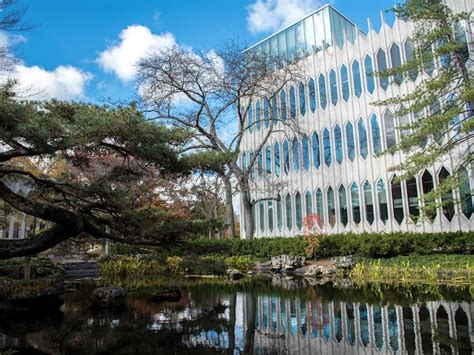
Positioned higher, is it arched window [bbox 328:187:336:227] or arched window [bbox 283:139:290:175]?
arched window [bbox 283:139:290:175]

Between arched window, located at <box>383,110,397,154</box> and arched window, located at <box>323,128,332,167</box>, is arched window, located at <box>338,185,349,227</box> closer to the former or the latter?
arched window, located at <box>323,128,332,167</box>

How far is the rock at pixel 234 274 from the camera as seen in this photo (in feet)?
48.0

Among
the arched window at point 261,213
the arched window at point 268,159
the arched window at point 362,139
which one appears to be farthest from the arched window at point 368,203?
the arched window at point 261,213

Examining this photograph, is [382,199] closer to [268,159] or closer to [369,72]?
[369,72]

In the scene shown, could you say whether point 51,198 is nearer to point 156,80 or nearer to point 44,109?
point 44,109

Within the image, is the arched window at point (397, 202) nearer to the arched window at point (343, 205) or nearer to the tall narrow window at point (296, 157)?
the arched window at point (343, 205)

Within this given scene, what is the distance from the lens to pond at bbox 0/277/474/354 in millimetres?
5168

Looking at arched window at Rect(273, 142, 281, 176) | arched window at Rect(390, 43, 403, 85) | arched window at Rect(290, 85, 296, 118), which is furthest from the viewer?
arched window at Rect(273, 142, 281, 176)

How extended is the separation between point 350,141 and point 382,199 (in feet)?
12.7

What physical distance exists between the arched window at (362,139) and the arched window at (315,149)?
275 cm

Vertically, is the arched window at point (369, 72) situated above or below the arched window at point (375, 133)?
above

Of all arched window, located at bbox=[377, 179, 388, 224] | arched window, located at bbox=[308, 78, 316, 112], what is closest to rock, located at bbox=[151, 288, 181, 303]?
arched window, located at bbox=[377, 179, 388, 224]

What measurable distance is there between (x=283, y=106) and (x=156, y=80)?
28.5ft

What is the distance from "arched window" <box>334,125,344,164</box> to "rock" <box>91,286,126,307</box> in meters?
15.9
